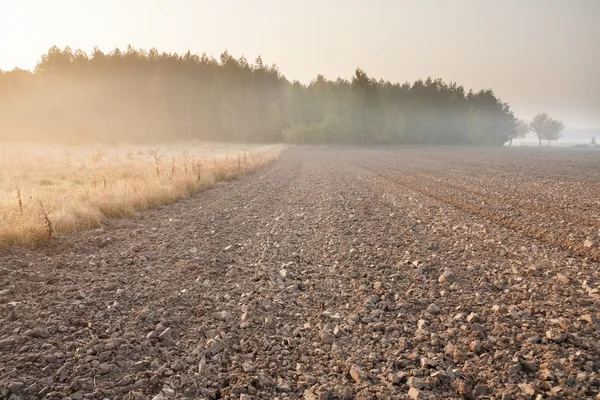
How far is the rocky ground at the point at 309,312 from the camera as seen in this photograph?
2.62m

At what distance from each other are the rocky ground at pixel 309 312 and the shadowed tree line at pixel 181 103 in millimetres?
61543

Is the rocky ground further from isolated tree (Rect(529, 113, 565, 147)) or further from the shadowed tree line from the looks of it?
isolated tree (Rect(529, 113, 565, 147))

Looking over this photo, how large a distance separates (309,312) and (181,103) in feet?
237

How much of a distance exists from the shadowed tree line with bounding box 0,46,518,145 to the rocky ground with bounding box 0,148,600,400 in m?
61.5

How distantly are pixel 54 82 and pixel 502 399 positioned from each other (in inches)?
3375

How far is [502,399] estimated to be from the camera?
2.39 meters

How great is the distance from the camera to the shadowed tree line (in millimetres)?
62438

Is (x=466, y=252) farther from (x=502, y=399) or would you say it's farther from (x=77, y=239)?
(x=77, y=239)

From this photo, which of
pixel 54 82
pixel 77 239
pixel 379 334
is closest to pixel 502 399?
pixel 379 334

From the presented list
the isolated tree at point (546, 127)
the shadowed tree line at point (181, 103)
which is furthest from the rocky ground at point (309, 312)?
the isolated tree at point (546, 127)

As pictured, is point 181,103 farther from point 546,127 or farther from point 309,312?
point 546,127

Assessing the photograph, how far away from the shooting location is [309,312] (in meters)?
3.79

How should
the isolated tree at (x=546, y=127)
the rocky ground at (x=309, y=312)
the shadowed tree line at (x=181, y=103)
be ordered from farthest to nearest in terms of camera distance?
the isolated tree at (x=546, y=127), the shadowed tree line at (x=181, y=103), the rocky ground at (x=309, y=312)

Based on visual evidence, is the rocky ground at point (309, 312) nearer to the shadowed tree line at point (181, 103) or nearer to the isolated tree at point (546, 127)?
the shadowed tree line at point (181, 103)
